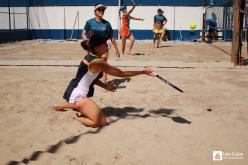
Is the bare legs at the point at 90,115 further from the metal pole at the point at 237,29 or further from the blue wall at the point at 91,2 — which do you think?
the blue wall at the point at 91,2

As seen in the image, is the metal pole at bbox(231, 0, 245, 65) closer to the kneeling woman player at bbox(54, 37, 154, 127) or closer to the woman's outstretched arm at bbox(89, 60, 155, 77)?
the kneeling woman player at bbox(54, 37, 154, 127)

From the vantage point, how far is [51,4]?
25266 mm

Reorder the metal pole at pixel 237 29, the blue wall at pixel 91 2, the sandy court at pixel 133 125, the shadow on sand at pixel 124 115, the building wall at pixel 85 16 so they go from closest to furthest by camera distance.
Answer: the sandy court at pixel 133 125
the shadow on sand at pixel 124 115
the metal pole at pixel 237 29
the blue wall at pixel 91 2
the building wall at pixel 85 16

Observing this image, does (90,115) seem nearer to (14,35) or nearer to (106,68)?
(106,68)

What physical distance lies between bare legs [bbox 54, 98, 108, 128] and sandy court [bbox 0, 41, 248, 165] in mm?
103

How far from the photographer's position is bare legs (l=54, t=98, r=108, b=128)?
4.92 metres

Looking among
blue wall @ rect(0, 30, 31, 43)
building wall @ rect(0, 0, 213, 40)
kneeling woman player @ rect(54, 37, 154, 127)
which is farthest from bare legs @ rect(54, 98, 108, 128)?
building wall @ rect(0, 0, 213, 40)

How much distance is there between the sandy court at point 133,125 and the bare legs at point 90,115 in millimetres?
103

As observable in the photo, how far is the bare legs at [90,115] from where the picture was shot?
4.92 m

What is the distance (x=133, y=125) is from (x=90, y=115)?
1.97 feet

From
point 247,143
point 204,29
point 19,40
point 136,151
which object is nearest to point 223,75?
point 247,143

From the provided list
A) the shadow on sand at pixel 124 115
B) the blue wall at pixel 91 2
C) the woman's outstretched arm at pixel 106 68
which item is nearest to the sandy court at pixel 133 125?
the shadow on sand at pixel 124 115

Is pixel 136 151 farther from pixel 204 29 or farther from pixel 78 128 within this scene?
pixel 204 29

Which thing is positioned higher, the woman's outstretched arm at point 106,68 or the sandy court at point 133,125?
the woman's outstretched arm at point 106,68
